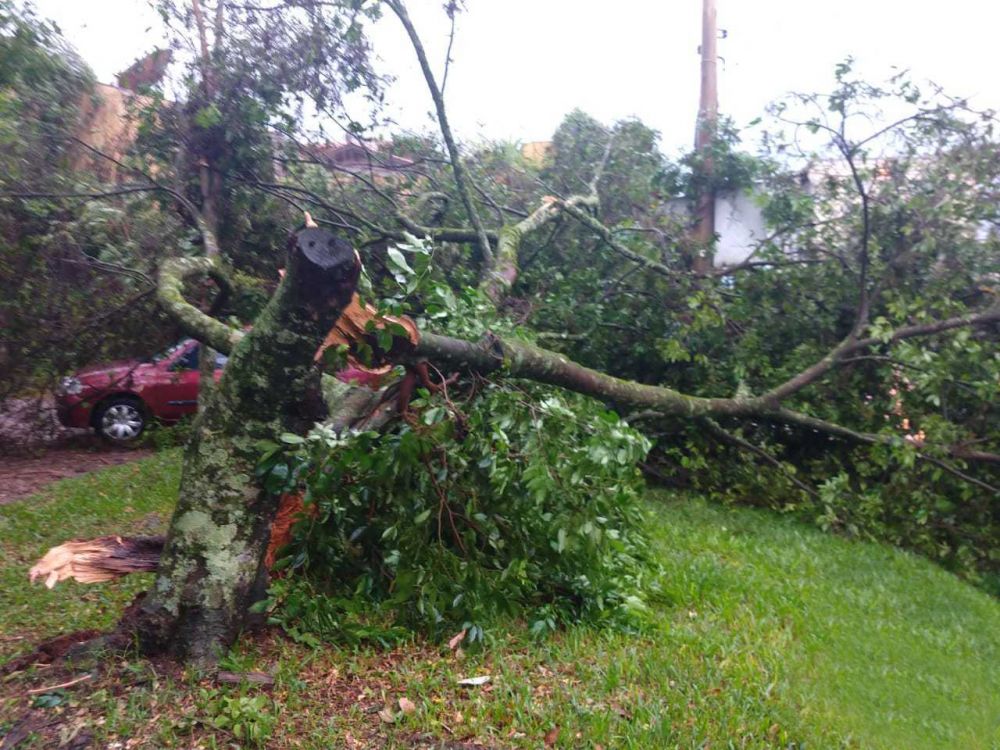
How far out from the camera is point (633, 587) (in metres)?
5.40

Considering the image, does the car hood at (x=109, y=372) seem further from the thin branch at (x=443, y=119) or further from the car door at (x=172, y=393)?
the thin branch at (x=443, y=119)

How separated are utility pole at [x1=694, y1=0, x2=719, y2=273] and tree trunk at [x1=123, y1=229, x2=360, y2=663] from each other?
6690 millimetres

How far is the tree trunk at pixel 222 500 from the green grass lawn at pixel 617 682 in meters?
0.17

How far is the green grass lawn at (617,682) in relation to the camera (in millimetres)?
3721

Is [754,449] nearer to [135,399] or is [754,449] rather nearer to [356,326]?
[356,326]

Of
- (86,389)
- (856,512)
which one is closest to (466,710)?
(856,512)

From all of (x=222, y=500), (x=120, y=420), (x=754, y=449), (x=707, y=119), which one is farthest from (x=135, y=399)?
(x=707, y=119)

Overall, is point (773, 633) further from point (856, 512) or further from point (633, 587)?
point (856, 512)

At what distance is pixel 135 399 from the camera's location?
11.1 metres

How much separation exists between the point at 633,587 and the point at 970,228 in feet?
18.3

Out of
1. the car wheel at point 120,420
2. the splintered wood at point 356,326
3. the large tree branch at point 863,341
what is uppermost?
the large tree branch at point 863,341

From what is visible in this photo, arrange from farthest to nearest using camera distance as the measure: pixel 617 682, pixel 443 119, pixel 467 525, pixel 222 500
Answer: pixel 443 119 < pixel 467 525 < pixel 617 682 < pixel 222 500

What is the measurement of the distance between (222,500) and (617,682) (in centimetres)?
207

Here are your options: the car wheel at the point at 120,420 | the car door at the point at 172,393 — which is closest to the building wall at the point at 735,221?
the car door at the point at 172,393
